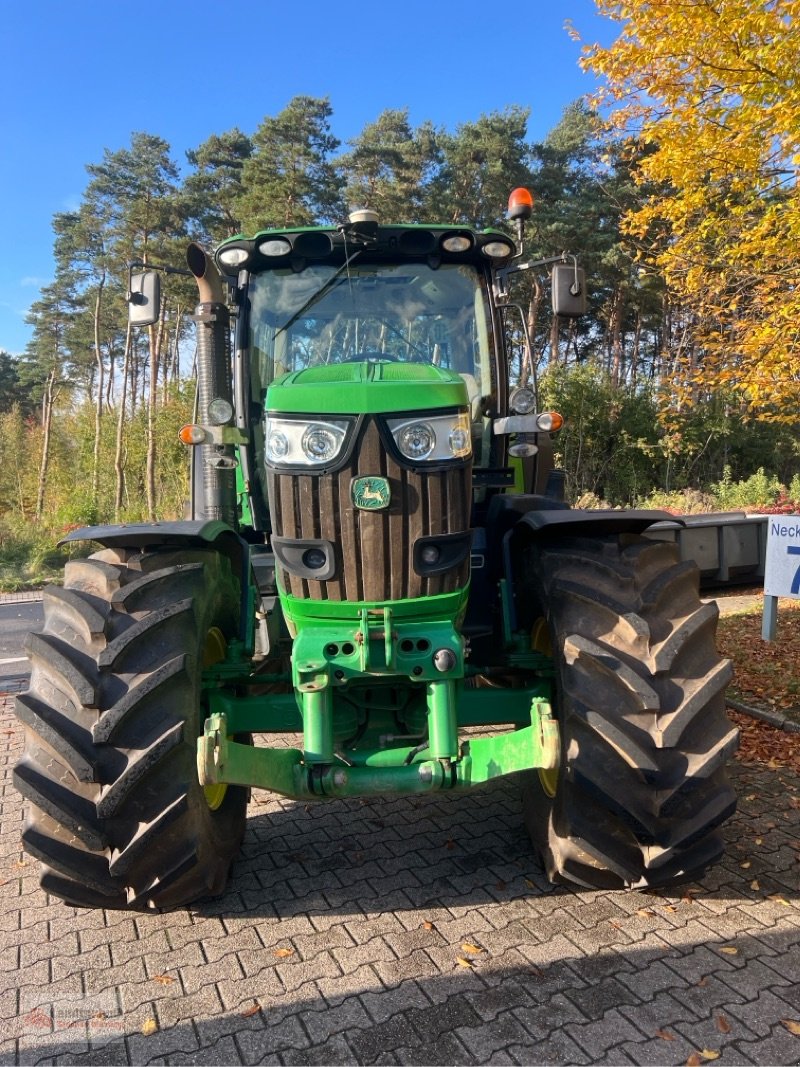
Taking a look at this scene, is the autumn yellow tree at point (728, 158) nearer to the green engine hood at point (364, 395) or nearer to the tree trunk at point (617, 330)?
the green engine hood at point (364, 395)

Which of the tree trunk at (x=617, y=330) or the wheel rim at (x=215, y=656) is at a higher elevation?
the tree trunk at (x=617, y=330)

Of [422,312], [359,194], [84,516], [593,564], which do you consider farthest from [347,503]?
[359,194]

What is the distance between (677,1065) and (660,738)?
0.91 m

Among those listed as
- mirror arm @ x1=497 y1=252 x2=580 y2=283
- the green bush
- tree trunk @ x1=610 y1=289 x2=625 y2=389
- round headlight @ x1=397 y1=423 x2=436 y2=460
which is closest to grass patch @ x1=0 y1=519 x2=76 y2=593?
mirror arm @ x1=497 y1=252 x2=580 y2=283

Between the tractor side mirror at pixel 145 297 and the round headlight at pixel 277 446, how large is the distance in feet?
4.73

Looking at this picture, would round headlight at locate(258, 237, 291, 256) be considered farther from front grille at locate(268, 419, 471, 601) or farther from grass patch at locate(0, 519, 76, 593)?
grass patch at locate(0, 519, 76, 593)

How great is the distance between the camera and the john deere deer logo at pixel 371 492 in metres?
2.68

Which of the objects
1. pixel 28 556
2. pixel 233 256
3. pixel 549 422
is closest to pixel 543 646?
pixel 549 422

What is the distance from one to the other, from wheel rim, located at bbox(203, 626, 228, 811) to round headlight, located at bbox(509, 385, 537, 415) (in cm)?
188

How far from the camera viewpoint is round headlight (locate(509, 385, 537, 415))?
13.0 ft

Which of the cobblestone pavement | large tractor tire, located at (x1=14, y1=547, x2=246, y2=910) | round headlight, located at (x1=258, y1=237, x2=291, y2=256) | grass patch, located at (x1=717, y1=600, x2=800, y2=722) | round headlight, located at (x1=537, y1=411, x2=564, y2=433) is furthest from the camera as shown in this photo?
grass patch, located at (x1=717, y1=600, x2=800, y2=722)

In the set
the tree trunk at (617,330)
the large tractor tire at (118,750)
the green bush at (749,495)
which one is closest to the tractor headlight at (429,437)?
the large tractor tire at (118,750)

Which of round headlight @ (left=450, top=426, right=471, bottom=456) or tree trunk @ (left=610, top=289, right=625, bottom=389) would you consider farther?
tree trunk @ (left=610, top=289, right=625, bottom=389)

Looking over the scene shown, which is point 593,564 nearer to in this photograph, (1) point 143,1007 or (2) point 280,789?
(2) point 280,789
